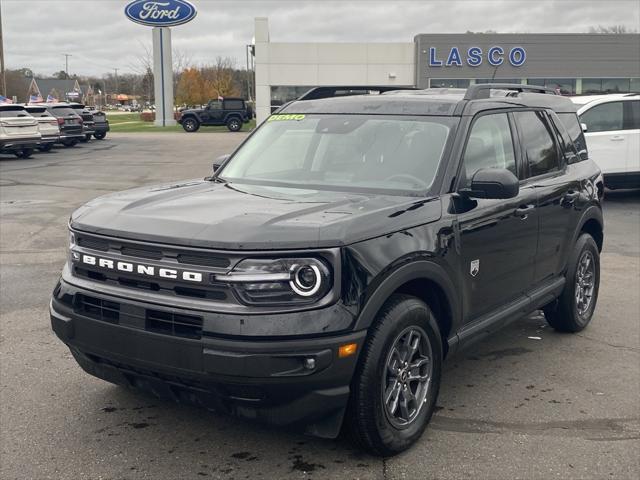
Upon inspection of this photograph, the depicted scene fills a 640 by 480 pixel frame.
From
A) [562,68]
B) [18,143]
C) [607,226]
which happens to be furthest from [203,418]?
[562,68]

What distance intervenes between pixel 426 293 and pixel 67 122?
27.4 metres

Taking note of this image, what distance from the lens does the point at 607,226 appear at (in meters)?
11.5

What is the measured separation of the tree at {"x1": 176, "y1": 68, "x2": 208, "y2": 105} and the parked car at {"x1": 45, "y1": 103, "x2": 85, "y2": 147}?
44.9m

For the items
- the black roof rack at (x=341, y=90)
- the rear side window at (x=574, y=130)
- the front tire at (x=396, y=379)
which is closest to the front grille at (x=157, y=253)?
the front tire at (x=396, y=379)

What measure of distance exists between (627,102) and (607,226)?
3.53 meters

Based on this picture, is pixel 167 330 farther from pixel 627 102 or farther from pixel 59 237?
pixel 627 102

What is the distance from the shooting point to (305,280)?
322 cm

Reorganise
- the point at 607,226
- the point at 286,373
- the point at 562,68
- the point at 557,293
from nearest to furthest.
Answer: the point at 286,373, the point at 557,293, the point at 607,226, the point at 562,68

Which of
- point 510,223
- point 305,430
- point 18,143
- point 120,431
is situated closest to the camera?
point 305,430

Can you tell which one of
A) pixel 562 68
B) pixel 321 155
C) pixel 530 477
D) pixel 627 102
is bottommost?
pixel 530 477

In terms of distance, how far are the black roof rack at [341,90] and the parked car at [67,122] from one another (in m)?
24.8

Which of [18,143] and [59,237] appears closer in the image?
[59,237]

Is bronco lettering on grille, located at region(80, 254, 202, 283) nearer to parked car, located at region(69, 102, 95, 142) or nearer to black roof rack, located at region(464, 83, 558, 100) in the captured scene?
black roof rack, located at region(464, 83, 558, 100)

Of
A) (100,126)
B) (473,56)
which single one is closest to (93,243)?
(100,126)
